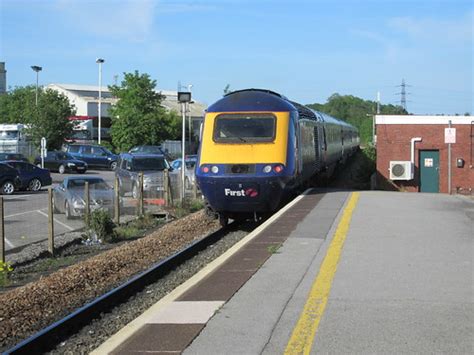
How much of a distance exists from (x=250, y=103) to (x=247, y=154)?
1.38m

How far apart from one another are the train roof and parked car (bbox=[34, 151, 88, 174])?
32.0m

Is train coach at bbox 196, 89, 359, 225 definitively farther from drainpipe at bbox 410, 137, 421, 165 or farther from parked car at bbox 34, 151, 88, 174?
parked car at bbox 34, 151, 88, 174

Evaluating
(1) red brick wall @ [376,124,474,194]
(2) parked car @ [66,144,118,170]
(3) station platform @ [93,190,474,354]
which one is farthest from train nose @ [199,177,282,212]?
(2) parked car @ [66,144,118,170]

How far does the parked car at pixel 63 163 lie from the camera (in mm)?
45188

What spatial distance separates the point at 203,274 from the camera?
794 cm

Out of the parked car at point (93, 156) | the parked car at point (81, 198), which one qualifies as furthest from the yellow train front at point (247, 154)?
the parked car at point (93, 156)

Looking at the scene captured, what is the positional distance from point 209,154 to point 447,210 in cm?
533

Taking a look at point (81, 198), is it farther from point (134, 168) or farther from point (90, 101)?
point (90, 101)

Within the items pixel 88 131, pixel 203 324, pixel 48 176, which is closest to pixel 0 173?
pixel 48 176

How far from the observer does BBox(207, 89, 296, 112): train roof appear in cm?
1439

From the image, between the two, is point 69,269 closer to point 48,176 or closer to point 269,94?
point 269,94

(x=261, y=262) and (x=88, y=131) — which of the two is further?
(x=88, y=131)

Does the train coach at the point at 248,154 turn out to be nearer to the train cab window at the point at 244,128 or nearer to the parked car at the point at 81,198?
the train cab window at the point at 244,128

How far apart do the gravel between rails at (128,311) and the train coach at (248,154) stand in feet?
4.66
